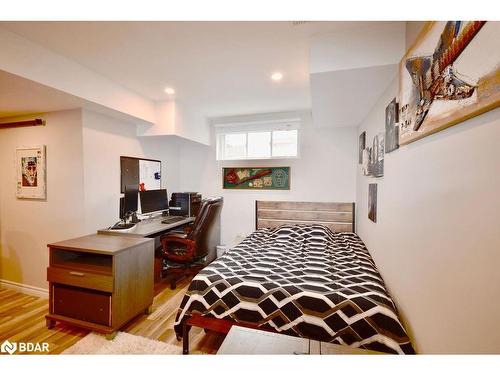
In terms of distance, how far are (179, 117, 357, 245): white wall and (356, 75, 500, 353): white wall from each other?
192 centimetres

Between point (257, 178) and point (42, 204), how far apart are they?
2.88 meters

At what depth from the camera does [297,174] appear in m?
Answer: 3.64

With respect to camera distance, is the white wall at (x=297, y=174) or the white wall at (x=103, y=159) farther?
the white wall at (x=297, y=174)

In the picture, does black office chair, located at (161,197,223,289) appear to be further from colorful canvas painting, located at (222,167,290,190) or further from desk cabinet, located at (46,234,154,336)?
colorful canvas painting, located at (222,167,290,190)

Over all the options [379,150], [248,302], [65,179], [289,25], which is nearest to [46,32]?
[65,179]

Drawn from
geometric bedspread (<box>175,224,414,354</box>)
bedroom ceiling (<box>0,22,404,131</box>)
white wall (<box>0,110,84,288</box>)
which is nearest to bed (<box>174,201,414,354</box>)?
geometric bedspread (<box>175,224,414,354</box>)

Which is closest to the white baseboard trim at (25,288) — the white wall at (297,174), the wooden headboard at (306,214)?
the white wall at (297,174)

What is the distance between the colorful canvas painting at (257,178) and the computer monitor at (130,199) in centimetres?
147

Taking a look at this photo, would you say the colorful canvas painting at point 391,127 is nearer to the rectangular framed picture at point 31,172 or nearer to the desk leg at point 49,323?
the desk leg at point 49,323

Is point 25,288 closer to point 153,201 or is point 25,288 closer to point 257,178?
point 153,201

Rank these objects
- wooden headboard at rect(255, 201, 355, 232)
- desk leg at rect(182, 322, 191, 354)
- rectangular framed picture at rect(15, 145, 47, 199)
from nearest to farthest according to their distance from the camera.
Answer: desk leg at rect(182, 322, 191, 354) → rectangular framed picture at rect(15, 145, 47, 199) → wooden headboard at rect(255, 201, 355, 232)

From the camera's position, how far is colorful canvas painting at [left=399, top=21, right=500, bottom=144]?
2.28 feet

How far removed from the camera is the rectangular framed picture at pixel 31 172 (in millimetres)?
2650

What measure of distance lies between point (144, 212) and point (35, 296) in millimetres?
1543
